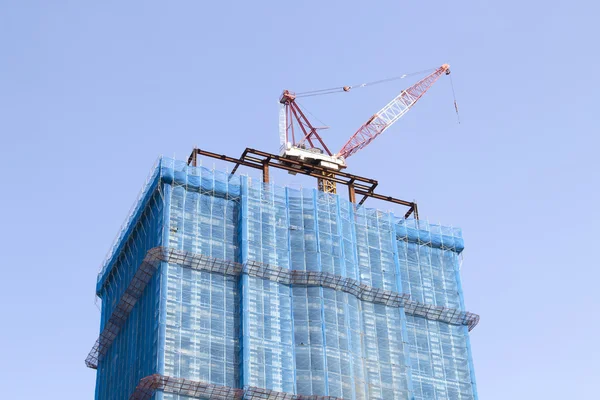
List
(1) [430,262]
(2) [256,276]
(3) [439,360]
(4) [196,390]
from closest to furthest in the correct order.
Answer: (4) [196,390], (2) [256,276], (3) [439,360], (1) [430,262]

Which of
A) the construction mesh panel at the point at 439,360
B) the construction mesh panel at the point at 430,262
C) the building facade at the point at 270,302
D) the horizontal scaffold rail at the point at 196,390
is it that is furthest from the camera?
the construction mesh panel at the point at 430,262

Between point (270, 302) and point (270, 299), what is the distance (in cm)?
47

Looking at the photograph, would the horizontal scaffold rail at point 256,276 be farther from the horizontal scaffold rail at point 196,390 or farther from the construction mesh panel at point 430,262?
the horizontal scaffold rail at point 196,390

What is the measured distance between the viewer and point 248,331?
14512cm

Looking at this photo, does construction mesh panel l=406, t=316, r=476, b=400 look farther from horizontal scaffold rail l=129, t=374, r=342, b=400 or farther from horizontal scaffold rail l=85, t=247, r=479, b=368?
horizontal scaffold rail l=129, t=374, r=342, b=400

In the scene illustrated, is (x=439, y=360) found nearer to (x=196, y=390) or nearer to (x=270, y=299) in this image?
(x=270, y=299)

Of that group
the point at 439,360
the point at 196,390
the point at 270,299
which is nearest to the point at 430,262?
the point at 439,360

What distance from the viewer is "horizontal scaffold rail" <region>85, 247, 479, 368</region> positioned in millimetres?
149125

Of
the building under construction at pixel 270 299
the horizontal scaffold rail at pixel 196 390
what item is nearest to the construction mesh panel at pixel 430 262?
the building under construction at pixel 270 299

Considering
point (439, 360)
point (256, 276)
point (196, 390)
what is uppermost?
point (256, 276)

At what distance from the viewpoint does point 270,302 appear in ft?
493

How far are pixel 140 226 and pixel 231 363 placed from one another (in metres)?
28.7

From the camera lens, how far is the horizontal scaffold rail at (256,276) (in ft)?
489

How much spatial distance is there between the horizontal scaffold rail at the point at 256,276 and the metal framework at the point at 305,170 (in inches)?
731
